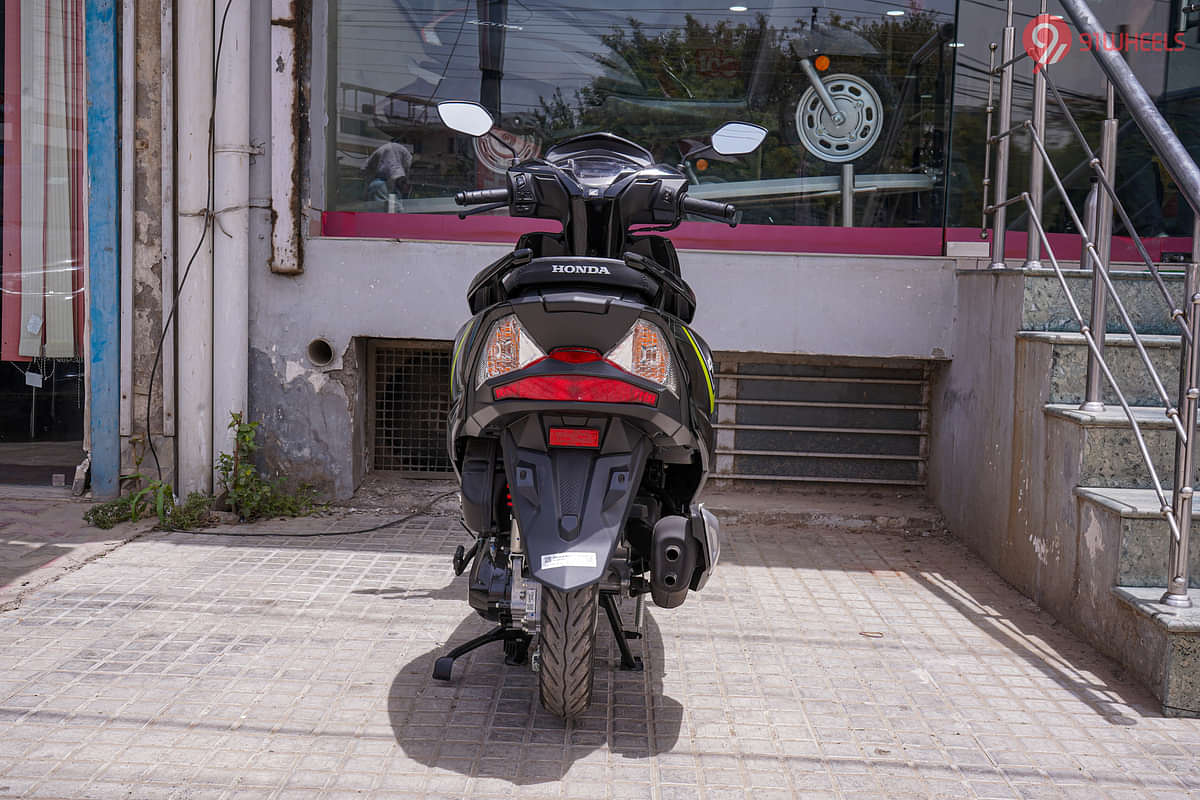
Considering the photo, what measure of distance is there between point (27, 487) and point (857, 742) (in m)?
5.39

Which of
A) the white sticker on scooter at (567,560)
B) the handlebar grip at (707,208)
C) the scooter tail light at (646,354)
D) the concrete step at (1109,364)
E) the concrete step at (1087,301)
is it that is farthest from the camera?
the concrete step at (1087,301)

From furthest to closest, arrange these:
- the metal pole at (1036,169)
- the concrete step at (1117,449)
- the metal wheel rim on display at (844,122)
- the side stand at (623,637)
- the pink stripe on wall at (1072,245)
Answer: the metal wheel rim on display at (844,122), the pink stripe on wall at (1072,245), the metal pole at (1036,169), the concrete step at (1117,449), the side stand at (623,637)

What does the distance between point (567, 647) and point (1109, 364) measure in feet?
10.0

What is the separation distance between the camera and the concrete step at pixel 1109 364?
4.73m

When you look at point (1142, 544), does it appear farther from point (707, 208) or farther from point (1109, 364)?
point (707, 208)

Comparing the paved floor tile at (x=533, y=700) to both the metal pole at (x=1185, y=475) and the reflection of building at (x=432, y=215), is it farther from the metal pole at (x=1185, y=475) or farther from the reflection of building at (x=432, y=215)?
the reflection of building at (x=432, y=215)

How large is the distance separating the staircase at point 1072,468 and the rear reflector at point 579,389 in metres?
2.02

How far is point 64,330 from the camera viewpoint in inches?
261

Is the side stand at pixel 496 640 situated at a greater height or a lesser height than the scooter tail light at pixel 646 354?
lesser

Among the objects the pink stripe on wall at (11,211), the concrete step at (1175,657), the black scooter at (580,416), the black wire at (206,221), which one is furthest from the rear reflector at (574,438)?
the pink stripe on wall at (11,211)

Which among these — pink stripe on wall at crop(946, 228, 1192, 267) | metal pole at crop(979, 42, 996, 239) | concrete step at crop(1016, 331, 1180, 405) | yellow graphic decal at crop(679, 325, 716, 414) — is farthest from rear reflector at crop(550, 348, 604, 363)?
pink stripe on wall at crop(946, 228, 1192, 267)

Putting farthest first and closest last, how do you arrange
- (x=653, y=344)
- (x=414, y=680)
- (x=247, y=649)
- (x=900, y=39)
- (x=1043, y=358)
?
(x=900, y=39) → (x=1043, y=358) → (x=247, y=649) → (x=414, y=680) → (x=653, y=344)

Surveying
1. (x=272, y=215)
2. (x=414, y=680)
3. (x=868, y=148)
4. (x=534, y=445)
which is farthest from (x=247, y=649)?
(x=868, y=148)

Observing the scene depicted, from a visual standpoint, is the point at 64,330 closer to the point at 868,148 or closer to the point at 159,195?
the point at 159,195
